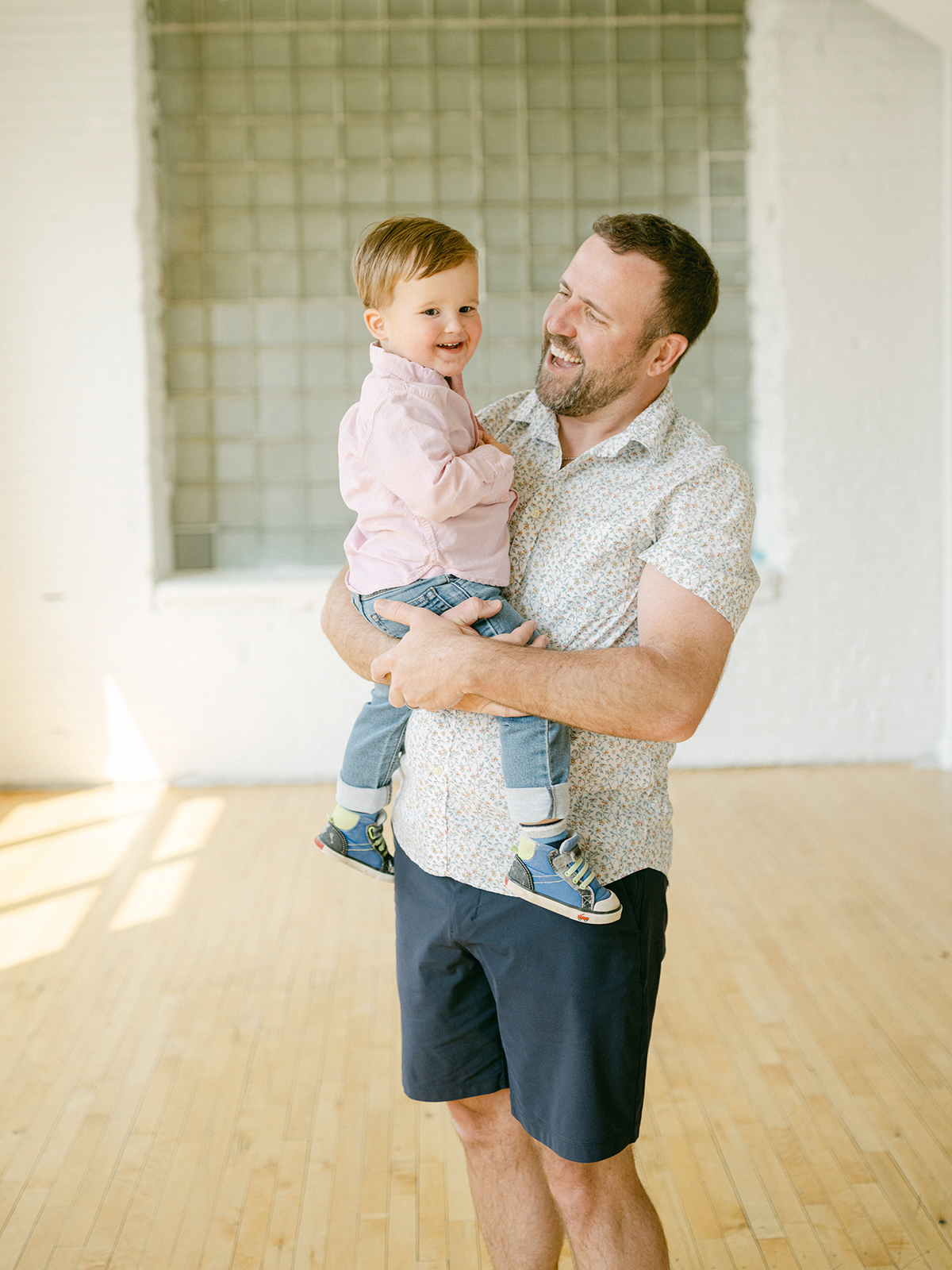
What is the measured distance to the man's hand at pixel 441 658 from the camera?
54.8 inches

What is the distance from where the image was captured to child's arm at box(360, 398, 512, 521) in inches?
58.5

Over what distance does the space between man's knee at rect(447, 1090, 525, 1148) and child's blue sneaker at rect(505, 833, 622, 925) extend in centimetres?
40

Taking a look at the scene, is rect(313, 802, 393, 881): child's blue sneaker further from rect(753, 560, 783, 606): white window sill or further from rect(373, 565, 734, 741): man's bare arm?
rect(753, 560, 783, 606): white window sill

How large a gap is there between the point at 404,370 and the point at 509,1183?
1257 millimetres

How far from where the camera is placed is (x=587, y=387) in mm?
1558

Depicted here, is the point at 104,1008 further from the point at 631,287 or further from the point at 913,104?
the point at 913,104

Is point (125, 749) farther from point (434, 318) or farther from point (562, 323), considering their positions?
point (562, 323)

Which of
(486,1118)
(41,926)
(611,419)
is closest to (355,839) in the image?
(486,1118)

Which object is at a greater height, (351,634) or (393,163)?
(393,163)

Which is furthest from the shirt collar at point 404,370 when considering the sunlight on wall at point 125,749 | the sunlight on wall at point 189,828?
the sunlight on wall at point 125,749

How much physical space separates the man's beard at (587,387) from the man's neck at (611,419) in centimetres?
1

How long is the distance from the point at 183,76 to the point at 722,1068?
179 inches

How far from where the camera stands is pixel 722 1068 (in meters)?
2.55

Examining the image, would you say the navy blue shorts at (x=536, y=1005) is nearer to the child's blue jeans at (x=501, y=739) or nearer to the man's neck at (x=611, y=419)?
the child's blue jeans at (x=501, y=739)
